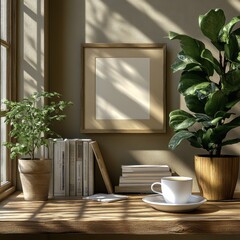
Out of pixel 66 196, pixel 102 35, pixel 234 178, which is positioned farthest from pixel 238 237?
pixel 102 35

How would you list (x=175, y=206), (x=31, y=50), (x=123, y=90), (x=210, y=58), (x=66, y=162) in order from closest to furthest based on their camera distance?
(x=175, y=206)
(x=210, y=58)
(x=66, y=162)
(x=31, y=50)
(x=123, y=90)

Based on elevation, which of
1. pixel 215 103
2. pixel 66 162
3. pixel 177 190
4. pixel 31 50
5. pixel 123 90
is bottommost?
pixel 177 190

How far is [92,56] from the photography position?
3.06 m

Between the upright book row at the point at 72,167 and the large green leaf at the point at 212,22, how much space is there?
91cm

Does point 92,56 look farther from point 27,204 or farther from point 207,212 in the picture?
point 207,212

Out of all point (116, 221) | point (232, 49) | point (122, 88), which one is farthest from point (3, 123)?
point (232, 49)

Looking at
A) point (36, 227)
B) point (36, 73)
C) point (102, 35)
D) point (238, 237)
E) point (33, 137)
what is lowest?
point (238, 237)

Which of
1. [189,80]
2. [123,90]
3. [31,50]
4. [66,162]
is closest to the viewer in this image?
[189,80]

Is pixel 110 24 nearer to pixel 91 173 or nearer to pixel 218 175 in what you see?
pixel 91 173

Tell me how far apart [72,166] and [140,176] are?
401mm

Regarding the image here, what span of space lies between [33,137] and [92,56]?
2.30ft

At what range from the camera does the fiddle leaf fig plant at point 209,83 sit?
262 cm

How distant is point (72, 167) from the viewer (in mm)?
2857

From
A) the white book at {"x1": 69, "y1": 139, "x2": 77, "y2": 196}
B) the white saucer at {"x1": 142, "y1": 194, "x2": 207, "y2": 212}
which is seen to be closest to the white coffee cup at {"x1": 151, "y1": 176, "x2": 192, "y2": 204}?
the white saucer at {"x1": 142, "y1": 194, "x2": 207, "y2": 212}
